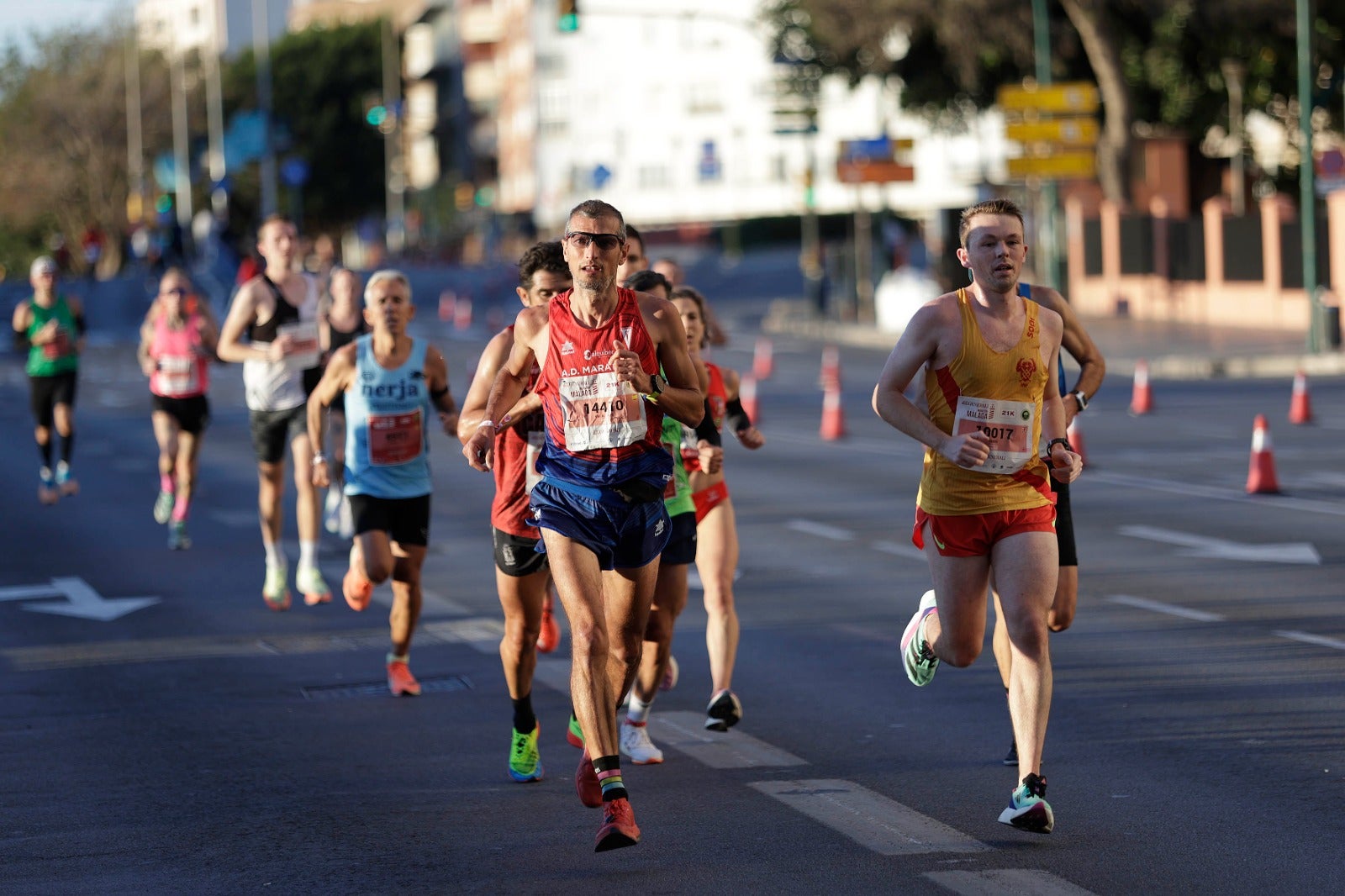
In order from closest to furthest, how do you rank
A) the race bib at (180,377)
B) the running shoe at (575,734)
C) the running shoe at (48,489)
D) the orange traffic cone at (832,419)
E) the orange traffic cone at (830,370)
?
the running shoe at (575,734), the race bib at (180,377), the running shoe at (48,489), the orange traffic cone at (832,419), the orange traffic cone at (830,370)

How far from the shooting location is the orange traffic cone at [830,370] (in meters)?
25.3

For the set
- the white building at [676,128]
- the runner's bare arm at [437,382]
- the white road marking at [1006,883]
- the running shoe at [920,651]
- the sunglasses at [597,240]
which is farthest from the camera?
the white building at [676,128]

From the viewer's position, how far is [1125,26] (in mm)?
49812

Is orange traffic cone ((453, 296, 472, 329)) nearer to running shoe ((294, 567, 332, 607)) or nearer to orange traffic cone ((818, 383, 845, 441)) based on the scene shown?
orange traffic cone ((818, 383, 845, 441))

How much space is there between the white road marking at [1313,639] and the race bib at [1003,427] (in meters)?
3.77

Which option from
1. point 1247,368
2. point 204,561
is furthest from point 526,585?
point 1247,368

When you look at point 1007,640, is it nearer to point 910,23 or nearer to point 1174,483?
point 1174,483

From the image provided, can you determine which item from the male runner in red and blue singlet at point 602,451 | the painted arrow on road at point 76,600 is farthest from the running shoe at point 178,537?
the male runner in red and blue singlet at point 602,451

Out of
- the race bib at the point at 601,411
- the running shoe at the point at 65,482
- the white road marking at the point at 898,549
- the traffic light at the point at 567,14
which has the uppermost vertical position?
the traffic light at the point at 567,14

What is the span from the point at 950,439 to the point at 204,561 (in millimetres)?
8990

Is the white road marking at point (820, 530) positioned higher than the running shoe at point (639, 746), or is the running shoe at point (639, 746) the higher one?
the white road marking at point (820, 530)

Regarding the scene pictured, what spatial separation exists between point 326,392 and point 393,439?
512mm

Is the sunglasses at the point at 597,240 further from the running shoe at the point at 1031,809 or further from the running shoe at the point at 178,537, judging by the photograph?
the running shoe at the point at 178,537

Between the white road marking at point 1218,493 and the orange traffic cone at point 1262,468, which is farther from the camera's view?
the orange traffic cone at point 1262,468
